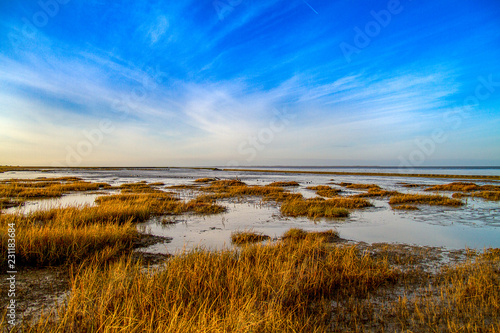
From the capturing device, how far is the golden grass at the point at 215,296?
12.3ft

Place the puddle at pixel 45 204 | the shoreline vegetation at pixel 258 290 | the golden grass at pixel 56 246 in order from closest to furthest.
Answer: the shoreline vegetation at pixel 258 290
the golden grass at pixel 56 246
the puddle at pixel 45 204

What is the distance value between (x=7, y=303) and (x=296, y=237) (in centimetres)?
858

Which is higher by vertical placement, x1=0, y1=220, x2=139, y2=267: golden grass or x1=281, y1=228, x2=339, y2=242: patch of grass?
x1=0, y1=220, x2=139, y2=267: golden grass

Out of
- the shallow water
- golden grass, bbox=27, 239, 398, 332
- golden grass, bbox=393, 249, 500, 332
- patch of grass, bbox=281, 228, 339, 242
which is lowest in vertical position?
the shallow water

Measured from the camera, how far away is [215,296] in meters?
4.91

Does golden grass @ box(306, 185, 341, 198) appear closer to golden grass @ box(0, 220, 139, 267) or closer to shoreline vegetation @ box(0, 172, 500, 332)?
shoreline vegetation @ box(0, 172, 500, 332)

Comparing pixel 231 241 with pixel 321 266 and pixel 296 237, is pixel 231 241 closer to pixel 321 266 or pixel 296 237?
pixel 296 237

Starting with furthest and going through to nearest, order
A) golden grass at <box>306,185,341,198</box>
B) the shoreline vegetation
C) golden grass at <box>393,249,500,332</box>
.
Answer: golden grass at <box>306,185,341,198</box>, golden grass at <box>393,249,500,332</box>, the shoreline vegetation

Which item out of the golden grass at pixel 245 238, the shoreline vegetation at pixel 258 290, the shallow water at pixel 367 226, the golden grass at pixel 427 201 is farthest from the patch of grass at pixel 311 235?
the golden grass at pixel 427 201

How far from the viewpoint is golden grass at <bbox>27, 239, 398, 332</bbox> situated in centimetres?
373

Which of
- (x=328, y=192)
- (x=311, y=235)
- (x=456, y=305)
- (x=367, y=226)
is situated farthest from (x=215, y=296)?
(x=328, y=192)

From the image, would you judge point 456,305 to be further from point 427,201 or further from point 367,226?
point 427,201

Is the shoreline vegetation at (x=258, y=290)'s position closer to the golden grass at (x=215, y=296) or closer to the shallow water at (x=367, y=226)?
the golden grass at (x=215, y=296)

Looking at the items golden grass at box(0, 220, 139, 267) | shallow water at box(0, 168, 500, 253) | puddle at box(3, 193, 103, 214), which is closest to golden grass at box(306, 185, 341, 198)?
shallow water at box(0, 168, 500, 253)
